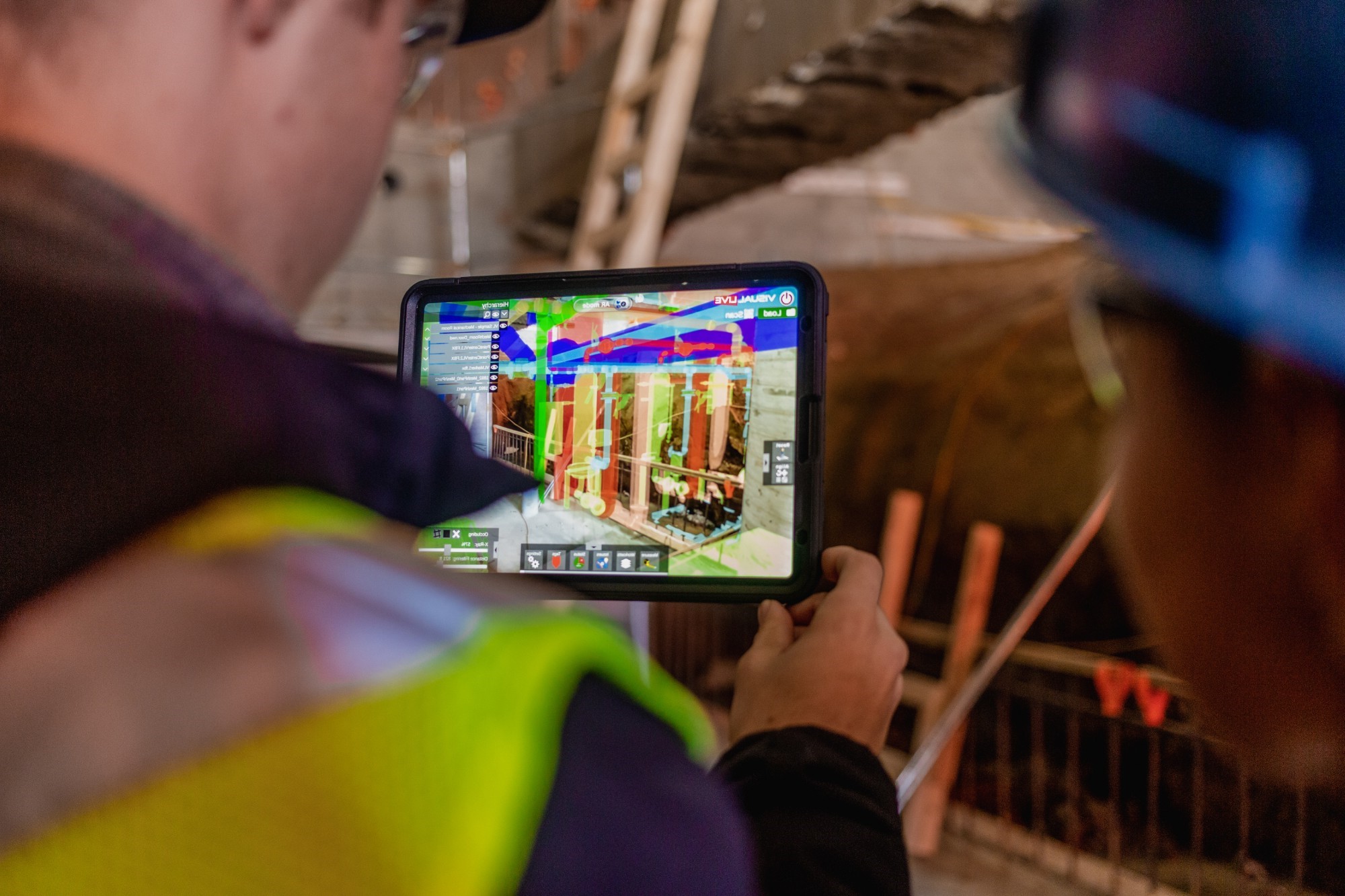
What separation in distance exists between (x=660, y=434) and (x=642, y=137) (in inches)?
89.0

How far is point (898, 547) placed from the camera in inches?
115

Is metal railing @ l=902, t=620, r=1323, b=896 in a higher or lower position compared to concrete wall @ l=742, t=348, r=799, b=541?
lower

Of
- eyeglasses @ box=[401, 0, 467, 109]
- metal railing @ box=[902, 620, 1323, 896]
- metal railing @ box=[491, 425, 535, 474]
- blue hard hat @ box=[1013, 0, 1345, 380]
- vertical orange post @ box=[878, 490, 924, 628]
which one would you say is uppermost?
eyeglasses @ box=[401, 0, 467, 109]

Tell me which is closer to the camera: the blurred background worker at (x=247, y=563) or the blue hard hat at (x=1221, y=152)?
the blurred background worker at (x=247, y=563)

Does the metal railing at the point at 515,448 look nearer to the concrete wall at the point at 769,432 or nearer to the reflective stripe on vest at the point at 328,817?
the concrete wall at the point at 769,432

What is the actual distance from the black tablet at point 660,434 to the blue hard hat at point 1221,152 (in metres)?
0.28

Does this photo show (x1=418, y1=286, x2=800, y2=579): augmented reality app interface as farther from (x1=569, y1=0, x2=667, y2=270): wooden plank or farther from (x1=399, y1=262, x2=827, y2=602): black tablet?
(x1=569, y1=0, x2=667, y2=270): wooden plank

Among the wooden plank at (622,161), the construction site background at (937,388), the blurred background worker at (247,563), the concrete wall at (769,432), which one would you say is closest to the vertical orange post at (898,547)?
the construction site background at (937,388)

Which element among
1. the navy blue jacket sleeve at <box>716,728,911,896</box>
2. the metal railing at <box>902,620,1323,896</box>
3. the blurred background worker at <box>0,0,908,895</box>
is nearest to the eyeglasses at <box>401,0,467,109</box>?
the blurred background worker at <box>0,0,908,895</box>

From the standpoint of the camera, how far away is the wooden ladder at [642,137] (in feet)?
7.84

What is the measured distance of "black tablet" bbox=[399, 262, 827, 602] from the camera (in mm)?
634

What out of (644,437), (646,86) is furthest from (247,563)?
(646,86)

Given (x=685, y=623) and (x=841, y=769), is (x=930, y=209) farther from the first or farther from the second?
(x=841, y=769)

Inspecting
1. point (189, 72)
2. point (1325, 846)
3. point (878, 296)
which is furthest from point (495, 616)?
point (878, 296)
